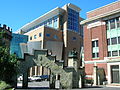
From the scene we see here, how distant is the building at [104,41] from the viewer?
125 feet

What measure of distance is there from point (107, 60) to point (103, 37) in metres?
5.20

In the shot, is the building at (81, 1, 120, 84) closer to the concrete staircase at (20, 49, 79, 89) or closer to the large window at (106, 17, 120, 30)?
the large window at (106, 17, 120, 30)

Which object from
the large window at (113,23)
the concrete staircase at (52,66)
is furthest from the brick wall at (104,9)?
the concrete staircase at (52,66)

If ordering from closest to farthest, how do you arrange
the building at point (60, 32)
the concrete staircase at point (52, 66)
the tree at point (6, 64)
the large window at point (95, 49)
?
the tree at point (6, 64)
the concrete staircase at point (52, 66)
the large window at point (95, 49)
the building at point (60, 32)

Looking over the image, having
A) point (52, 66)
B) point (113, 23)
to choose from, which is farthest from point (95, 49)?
point (52, 66)

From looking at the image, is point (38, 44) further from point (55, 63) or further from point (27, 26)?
point (55, 63)

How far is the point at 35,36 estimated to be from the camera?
3317 inches

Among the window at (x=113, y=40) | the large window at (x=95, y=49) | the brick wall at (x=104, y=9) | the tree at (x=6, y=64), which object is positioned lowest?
the tree at (x=6, y=64)

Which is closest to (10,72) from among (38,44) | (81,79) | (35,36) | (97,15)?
(81,79)

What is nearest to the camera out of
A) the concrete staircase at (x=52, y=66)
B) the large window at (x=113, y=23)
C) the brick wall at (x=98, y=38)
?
the concrete staircase at (x=52, y=66)

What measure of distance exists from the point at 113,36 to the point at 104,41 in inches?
94.5

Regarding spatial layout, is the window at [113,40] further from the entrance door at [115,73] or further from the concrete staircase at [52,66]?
the concrete staircase at [52,66]

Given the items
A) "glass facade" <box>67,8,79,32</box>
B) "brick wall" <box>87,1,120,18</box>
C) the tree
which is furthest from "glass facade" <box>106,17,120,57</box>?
"glass facade" <box>67,8,79,32</box>

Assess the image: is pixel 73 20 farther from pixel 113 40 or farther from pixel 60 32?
pixel 113 40
